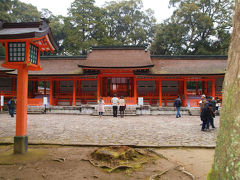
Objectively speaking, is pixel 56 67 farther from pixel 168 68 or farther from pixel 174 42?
pixel 174 42

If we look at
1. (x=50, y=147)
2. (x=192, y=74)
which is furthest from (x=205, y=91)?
(x=50, y=147)

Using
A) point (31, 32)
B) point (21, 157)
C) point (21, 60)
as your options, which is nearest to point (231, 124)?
point (21, 157)

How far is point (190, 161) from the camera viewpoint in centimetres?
473

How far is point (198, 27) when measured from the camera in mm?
31953

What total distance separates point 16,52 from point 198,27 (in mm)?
32904

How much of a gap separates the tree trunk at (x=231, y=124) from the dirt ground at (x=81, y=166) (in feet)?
4.96

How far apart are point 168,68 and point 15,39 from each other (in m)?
15.5

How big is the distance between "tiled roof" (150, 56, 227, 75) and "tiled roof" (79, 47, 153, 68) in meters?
1.36

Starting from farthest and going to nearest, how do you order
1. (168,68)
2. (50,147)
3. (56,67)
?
1. (56,67)
2. (168,68)
3. (50,147)

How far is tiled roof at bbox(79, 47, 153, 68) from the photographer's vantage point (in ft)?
56.9

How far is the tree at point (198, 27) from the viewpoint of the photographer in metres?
30.9

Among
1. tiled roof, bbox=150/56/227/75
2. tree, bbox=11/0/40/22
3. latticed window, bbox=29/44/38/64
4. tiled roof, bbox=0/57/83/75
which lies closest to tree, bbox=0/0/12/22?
tree, bbox=11/0/40/22

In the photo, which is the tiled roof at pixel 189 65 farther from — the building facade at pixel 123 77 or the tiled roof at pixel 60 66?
the tiled roof at pixel 60 66

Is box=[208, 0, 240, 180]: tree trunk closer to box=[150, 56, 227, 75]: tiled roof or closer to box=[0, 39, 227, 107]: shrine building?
box=[0, 39, 227, 107]: shrine building
